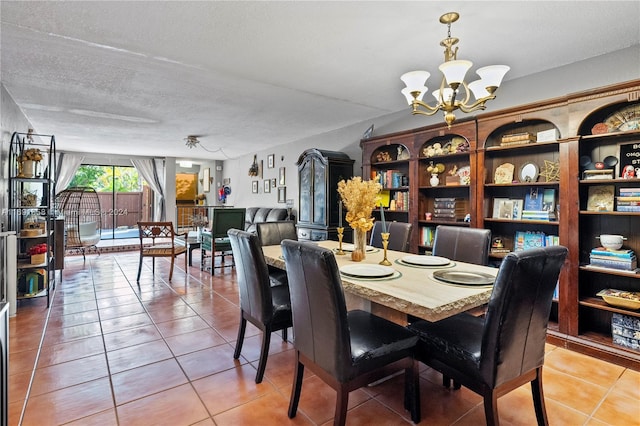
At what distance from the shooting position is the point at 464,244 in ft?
8.30

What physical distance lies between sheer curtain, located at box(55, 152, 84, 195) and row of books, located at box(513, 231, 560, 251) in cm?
897

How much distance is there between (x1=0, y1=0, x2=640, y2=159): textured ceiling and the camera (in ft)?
6.65

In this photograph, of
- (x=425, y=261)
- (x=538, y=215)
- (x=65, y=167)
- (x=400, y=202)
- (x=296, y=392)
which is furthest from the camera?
(x=65, y=167)

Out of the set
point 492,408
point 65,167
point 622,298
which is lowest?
point 492,408

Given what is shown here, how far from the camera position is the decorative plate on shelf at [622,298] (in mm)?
2322

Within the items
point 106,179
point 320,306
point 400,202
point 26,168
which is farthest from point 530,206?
point 106,179

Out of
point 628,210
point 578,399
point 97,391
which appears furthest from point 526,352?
point 97,391

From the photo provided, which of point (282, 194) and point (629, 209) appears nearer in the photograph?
point (629, 209)

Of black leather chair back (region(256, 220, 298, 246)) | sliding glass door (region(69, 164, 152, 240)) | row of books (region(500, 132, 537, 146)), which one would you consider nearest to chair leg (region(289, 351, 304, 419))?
black leather chair back (region(256, 220, 298, 246))

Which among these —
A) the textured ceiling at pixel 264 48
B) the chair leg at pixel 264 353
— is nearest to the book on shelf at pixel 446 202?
the textured ceiling at pixel 264 48

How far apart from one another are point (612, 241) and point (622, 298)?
406mm

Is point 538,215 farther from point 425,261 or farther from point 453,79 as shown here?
point 453,79

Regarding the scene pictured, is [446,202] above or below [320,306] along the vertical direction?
above

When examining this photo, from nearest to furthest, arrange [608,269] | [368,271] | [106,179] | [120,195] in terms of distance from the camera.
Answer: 1. [368,271]
2. [608,269]
3. [120,195]
4. [106,179]
